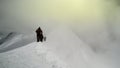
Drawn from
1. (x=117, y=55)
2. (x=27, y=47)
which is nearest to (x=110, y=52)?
(x=117, y=55)

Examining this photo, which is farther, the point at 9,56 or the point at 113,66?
the point at 113,66

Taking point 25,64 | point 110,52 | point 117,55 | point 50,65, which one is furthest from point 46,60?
point 110,52

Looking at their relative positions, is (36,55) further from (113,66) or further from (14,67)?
(113,66)

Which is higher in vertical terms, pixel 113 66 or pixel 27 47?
pixel 113 66

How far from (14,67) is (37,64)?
1.60 metres

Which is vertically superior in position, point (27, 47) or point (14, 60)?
point (27, 47)

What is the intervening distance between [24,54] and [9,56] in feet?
3.66

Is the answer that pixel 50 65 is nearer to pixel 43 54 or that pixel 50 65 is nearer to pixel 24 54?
pixel 43 54

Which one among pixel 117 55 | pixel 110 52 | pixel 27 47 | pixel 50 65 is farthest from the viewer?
pixel 110 52

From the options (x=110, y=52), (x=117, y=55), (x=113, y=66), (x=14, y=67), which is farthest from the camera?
(x=110, y=52)

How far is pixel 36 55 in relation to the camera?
48.9 feet

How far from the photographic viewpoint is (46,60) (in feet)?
48.0

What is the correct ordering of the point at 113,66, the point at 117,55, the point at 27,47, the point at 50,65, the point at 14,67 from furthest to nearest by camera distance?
the point at 117,55 → the point at 113,66 → the point at 27,47 → the point at 50,65 → the point at 14,67

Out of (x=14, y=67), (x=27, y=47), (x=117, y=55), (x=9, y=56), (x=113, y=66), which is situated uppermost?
(x=117, y=55)
